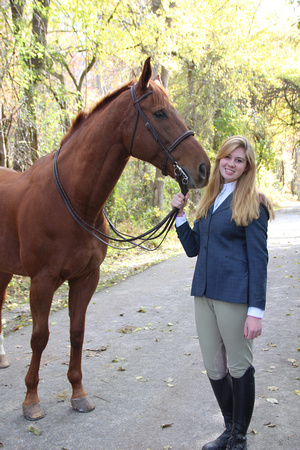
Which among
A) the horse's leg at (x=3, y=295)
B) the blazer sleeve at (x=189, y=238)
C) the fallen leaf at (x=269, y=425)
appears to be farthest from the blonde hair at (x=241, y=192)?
the horse's leg at (x=3, y=295)

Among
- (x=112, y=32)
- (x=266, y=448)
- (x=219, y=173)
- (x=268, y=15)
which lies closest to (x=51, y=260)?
(x=219, y=173)

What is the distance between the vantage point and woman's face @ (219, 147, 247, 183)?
2363 millimetres

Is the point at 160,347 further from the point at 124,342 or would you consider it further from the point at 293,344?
the point at 293,344

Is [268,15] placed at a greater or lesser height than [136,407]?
greater

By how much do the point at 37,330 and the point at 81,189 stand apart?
3.55 feet

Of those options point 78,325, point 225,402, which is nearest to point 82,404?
point 78,325

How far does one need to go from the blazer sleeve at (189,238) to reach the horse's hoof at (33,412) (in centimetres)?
164

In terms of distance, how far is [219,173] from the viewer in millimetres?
2549

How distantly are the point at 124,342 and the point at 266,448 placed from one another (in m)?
2.24

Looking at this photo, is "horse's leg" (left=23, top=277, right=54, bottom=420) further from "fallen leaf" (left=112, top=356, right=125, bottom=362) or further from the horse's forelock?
the horse's forelock

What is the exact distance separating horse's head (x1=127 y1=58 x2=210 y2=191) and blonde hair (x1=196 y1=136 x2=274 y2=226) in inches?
7.0

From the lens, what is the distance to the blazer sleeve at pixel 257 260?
2189 mm

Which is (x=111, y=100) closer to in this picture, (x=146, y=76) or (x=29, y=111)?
(x=146, y=76)

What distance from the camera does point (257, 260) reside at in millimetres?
2229
